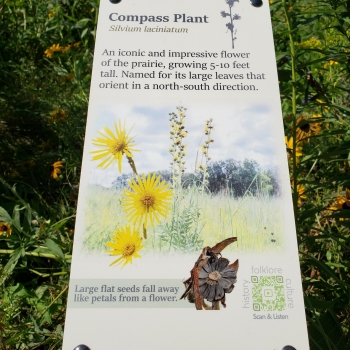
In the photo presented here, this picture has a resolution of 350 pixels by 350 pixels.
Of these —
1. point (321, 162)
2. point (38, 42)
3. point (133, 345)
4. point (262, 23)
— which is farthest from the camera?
point (38, 42)

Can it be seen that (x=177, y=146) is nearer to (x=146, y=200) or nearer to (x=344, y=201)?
(x=146, y=200)

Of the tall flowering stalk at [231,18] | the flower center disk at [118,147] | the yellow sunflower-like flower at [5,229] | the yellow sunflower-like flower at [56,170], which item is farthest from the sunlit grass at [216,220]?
the yellow sunflower-like flower at [56,170]

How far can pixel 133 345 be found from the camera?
101 cm

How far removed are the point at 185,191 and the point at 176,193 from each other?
0.9 inches

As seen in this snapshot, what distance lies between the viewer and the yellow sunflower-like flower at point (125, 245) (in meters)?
1.08

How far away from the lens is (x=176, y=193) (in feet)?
3.75

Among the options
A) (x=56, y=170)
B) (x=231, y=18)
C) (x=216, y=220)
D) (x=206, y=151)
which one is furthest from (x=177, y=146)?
(x=56, y=170)

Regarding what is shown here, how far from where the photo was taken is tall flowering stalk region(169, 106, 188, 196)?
1157 mm

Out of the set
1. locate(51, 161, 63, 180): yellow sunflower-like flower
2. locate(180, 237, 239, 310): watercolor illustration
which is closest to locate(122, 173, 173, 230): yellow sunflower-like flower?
locate(180, 237, 239, 310): watercolor illustration

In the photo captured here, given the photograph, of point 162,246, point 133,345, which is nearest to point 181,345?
point 133,345

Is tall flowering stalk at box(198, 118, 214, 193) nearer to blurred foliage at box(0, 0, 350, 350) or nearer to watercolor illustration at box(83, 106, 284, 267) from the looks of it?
watercolor illustration at box(83, 106, 284, 267)

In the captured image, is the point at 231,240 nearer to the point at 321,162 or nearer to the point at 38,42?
the point at 321,162

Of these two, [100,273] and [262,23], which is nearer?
[100,273]

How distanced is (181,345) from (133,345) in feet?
0.36
